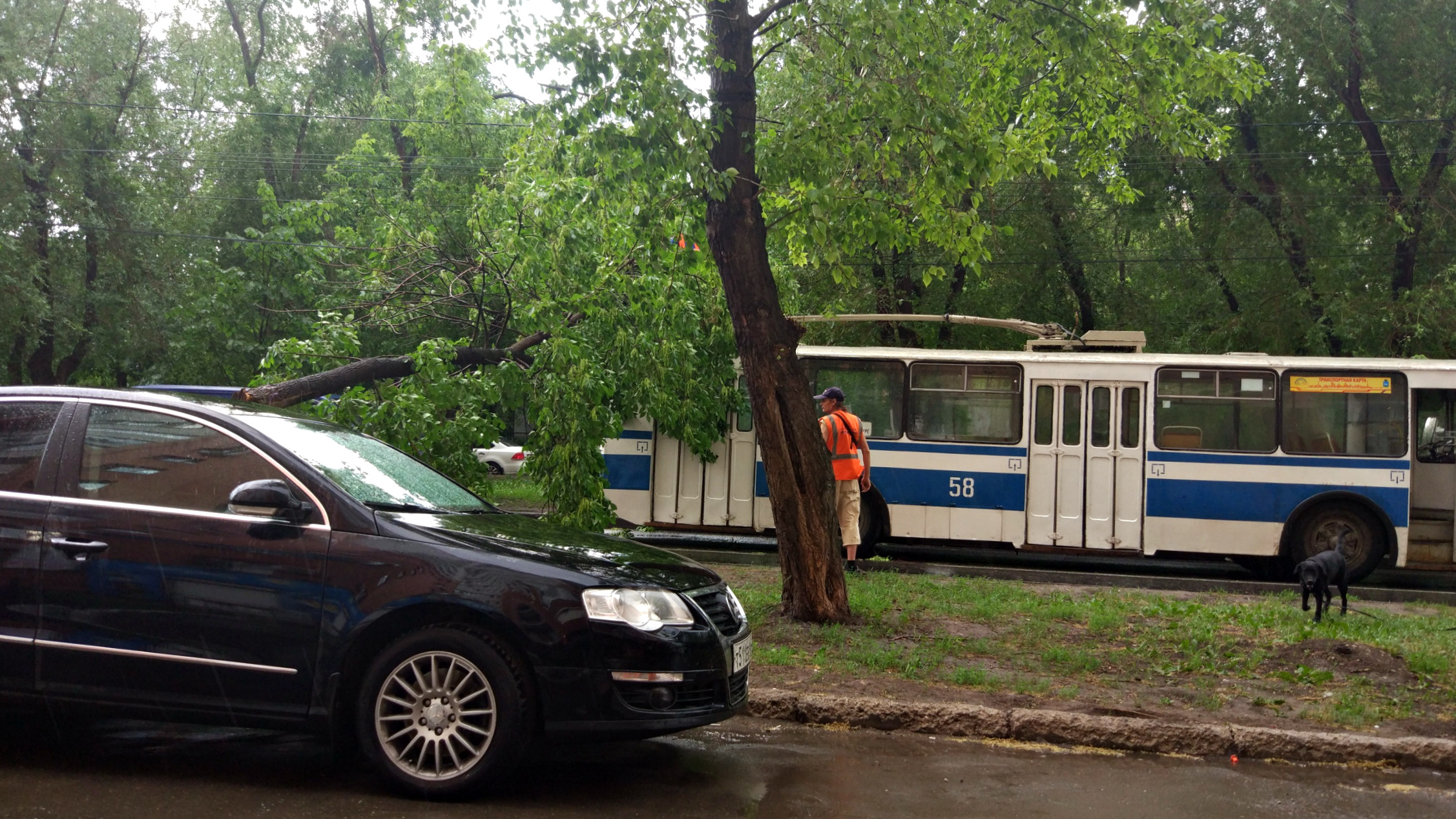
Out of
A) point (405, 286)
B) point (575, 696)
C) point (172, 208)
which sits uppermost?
point (172, 208)

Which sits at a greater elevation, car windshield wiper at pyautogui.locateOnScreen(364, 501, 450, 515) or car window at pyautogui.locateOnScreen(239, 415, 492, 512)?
car window at pyautogui.locateOnScreen(239, 415, 492, 512)

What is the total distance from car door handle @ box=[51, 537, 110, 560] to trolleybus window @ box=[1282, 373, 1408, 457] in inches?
491

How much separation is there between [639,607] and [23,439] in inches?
115

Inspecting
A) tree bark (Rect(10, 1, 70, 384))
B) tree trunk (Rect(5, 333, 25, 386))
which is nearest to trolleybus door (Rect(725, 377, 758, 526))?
tree bark (Rect(10, 1, 70, 384))

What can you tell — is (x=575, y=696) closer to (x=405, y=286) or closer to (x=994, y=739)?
(x=994, y=739)

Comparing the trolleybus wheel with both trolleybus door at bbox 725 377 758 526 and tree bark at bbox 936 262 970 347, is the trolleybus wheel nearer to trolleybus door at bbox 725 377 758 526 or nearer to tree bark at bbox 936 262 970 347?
trolleybus door at bbox 725 377 758 526

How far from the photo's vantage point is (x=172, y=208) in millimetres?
27562

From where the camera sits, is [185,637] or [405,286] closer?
[185,637]

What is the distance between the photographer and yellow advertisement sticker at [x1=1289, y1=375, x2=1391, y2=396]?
13078 mm

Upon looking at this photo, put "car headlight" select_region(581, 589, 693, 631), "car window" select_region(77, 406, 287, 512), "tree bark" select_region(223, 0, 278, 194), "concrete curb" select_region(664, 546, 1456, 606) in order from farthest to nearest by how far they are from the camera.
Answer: "tree bark" select_region(223, 0, 278, 194), "concrete curb" select_region(664, 546, 1456, 606), "car window" select_region(77, 406, 287, 512), "car headlight" select_region(581, 589, 693, 631)

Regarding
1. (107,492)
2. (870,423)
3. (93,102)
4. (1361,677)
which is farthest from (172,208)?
(1361,677)

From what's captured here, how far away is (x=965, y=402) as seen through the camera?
1412 centimetres

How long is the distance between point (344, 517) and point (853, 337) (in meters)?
17.0

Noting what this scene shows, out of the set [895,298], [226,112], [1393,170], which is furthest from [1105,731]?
[226,112]
